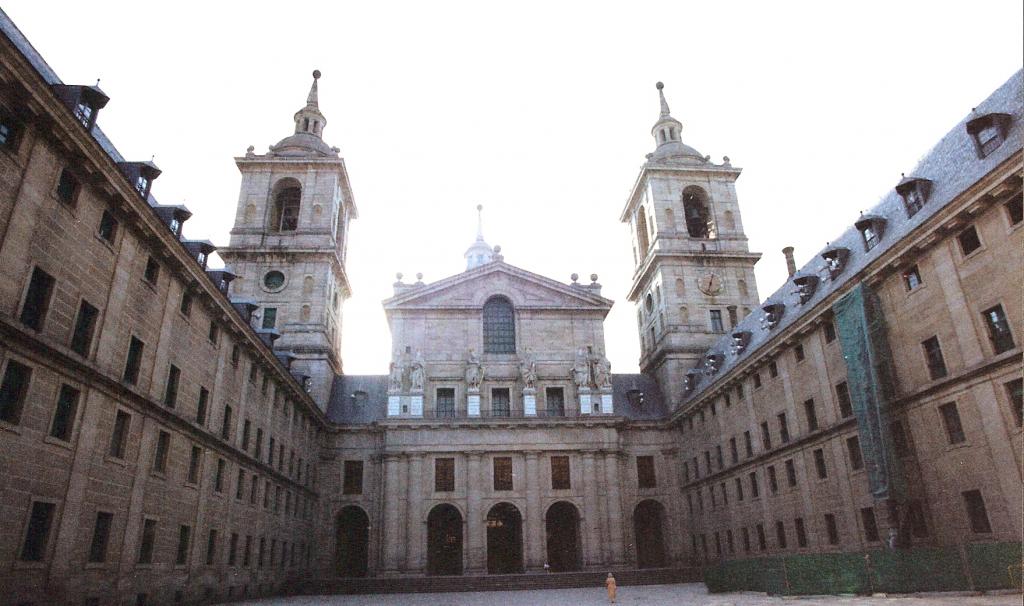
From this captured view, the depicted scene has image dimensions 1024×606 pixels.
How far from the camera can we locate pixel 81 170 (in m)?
19.0

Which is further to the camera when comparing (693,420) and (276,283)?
(276,283)

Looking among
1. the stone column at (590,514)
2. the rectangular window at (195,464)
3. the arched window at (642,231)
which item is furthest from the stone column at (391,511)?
the arched window at (642,231)

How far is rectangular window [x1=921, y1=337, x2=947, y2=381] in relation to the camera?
24000mm

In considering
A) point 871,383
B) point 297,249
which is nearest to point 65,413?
point 871,383

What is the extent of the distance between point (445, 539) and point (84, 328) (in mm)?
32767

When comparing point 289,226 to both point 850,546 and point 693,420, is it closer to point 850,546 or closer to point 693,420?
point 693,420

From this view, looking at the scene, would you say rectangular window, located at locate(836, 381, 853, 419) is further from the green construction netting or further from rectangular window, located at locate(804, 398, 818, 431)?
rectangular window, located at locate(804, 398, 818, 431)

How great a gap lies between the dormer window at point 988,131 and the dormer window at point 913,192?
2.71 metres

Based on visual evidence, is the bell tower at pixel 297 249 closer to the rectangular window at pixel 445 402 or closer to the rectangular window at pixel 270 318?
the rectangular window at pixel 270 318

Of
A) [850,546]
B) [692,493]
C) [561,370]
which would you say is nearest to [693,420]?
[692,493]

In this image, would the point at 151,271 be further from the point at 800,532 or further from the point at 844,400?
the point at 800,532

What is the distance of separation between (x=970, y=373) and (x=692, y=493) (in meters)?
27.2

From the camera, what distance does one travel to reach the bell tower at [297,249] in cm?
5134

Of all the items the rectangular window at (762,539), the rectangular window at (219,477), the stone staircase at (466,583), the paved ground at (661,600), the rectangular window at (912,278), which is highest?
the rectangular window at (912,278)
